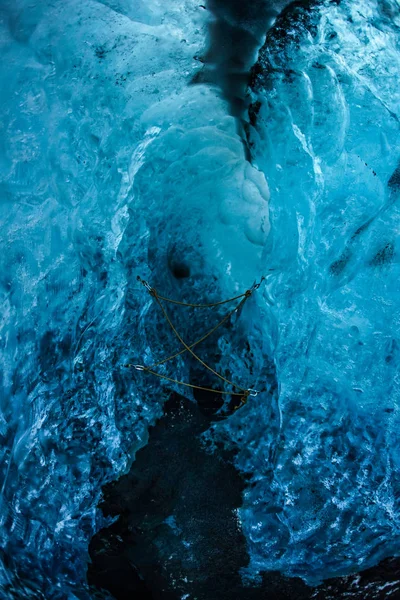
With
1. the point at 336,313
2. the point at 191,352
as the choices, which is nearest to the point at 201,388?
the point at 191,352

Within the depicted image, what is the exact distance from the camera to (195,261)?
8.49 feet

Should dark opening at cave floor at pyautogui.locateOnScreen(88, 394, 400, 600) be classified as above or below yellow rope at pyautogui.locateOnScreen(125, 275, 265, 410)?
below

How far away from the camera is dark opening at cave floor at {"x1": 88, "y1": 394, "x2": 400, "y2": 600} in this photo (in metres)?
2.33

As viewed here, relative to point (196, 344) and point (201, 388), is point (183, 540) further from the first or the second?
point (196, 344)

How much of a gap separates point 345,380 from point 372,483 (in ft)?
1.80

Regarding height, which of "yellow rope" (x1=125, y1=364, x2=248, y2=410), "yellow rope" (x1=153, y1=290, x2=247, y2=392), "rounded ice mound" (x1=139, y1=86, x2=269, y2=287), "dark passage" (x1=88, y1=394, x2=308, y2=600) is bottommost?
"dark passage" (x1=88, y1=394, x2=308, y2=600)

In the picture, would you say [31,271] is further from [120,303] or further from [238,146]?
[238,146]

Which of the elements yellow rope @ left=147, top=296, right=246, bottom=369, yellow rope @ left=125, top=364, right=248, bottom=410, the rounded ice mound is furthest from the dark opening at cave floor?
the rounded ice mound

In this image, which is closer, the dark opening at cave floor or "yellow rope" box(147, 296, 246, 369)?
the dark opening at cave floor

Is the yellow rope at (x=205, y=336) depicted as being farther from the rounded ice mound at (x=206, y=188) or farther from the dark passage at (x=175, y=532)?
the dark passage at (x=175, y=532)

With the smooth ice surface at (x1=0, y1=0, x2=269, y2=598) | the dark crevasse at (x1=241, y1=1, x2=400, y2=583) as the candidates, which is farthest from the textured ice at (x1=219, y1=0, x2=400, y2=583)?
the smooth ice surface at (x1=0, y1=0, x2=269, y2=598)

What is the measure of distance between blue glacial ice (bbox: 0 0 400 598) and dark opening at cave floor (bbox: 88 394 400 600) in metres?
0.09

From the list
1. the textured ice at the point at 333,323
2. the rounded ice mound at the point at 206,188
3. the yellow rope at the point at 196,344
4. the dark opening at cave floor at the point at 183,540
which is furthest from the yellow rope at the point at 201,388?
the rounded ice mound at the point at 206,188

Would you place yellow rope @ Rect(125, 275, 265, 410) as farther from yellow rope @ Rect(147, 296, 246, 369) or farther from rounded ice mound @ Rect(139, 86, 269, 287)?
rounded ice mound @ Rect(139, 86, 269, 287)
